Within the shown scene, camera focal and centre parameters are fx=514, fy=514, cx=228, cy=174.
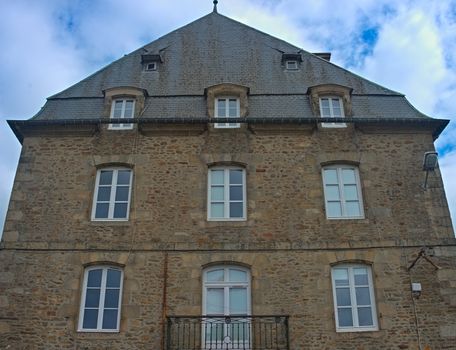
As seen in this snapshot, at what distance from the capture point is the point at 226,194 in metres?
12.1

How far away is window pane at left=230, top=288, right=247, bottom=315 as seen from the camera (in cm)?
1085

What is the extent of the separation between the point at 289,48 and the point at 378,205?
6735 mm

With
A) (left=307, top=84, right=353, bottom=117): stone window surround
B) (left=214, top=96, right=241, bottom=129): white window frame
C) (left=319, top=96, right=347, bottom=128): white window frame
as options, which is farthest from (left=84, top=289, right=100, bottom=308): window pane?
(left=307, top=84, right=353, bottom=117): stone window surround

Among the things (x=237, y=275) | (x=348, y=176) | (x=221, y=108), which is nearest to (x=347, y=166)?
(x=348, y=176)

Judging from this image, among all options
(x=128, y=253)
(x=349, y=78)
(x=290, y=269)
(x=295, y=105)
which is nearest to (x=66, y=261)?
(x=128, y=253)

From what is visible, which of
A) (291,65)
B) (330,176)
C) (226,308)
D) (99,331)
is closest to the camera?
(99,331)

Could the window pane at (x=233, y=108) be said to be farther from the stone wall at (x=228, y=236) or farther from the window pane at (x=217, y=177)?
the window pane at (x=217, y=177)

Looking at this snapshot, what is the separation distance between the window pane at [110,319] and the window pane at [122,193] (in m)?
2.61

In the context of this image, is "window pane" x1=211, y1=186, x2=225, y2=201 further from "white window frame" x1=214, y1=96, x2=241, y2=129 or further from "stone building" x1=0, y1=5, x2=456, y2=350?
"white window frame" x1=214, y1=96, x2=241, y2=129

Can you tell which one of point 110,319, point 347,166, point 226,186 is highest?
point 347,166

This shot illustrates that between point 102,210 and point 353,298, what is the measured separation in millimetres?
5971

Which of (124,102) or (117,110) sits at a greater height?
(124,102)

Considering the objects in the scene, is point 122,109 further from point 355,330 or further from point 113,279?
point 355,330

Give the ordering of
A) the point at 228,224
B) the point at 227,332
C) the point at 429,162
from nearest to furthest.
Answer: the point at 227,332
the point at 228,224
the point at 429,162
